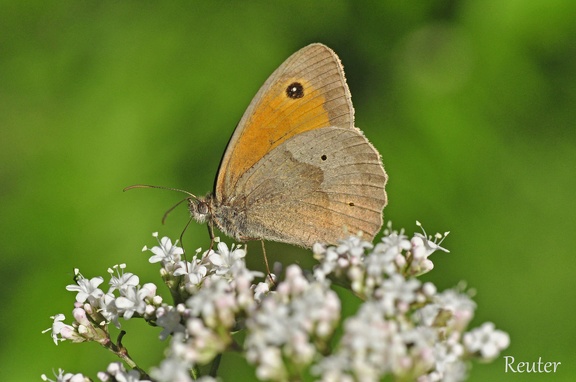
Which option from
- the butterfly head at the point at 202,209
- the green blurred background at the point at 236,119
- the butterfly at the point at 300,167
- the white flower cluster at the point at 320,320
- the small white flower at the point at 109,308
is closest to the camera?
the white flower cluster at the point at 320,320

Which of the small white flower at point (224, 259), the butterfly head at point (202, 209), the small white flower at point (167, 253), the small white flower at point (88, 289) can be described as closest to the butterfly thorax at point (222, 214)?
the butterfly head at point (202, 209)

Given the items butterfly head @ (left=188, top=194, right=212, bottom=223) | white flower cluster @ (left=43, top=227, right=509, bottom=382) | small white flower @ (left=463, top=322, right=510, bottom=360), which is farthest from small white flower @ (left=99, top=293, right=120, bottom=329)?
small white flower @ (left=463, top=322, right=510, bottom=360)

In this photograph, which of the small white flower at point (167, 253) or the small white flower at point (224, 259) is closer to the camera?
the small white flower at point (224, 259)

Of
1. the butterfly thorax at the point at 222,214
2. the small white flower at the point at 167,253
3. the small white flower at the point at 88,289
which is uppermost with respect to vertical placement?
the butterfly thorax at the point at 222,214

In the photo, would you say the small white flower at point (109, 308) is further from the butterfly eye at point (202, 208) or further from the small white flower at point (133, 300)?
the butterfly eye at point (202, 208)

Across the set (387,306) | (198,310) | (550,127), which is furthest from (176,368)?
(550,127)

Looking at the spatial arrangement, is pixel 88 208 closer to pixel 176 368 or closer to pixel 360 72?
pixel 360 72

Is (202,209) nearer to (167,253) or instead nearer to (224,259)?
(167,253)
